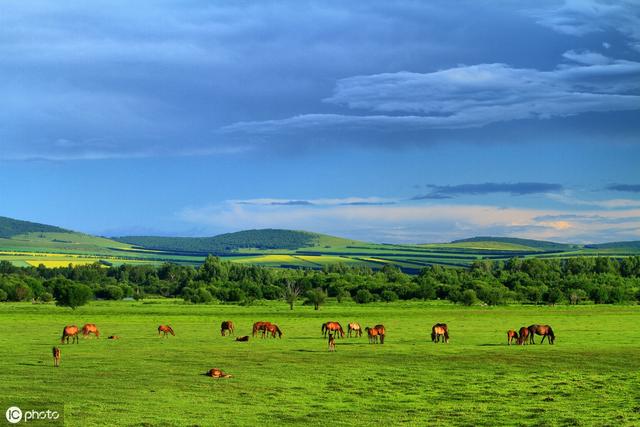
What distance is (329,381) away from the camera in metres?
34.8

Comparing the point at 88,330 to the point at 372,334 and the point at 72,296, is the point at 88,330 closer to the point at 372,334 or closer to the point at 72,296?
the point at 372,334

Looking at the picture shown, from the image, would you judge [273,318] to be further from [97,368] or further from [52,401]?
[52,401]

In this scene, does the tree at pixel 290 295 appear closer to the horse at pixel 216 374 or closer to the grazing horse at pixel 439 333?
the grazing horse at pixel 439 333

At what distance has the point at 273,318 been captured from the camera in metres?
91.6

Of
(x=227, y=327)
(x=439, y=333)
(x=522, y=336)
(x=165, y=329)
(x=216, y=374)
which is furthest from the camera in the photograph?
(x=227, y=327)

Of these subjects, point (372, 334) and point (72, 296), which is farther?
point (72, 296)

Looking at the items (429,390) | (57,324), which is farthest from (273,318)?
(429,390)

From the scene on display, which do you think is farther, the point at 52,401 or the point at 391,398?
the point at 391,398

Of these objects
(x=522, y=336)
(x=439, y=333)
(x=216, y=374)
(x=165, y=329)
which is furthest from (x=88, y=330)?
(x=522, y=336)

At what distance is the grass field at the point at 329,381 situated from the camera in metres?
27.0

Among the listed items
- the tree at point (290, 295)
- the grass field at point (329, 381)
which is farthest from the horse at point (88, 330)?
the tree at point (290, 295)

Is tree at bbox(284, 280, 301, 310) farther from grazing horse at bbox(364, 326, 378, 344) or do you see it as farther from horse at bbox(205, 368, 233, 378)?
horse at bbox(205, 368, 233, 378)

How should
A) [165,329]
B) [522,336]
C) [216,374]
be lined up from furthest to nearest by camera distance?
[165,329] → [522,336] → [216,374]

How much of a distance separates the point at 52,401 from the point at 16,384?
14.9 feet
